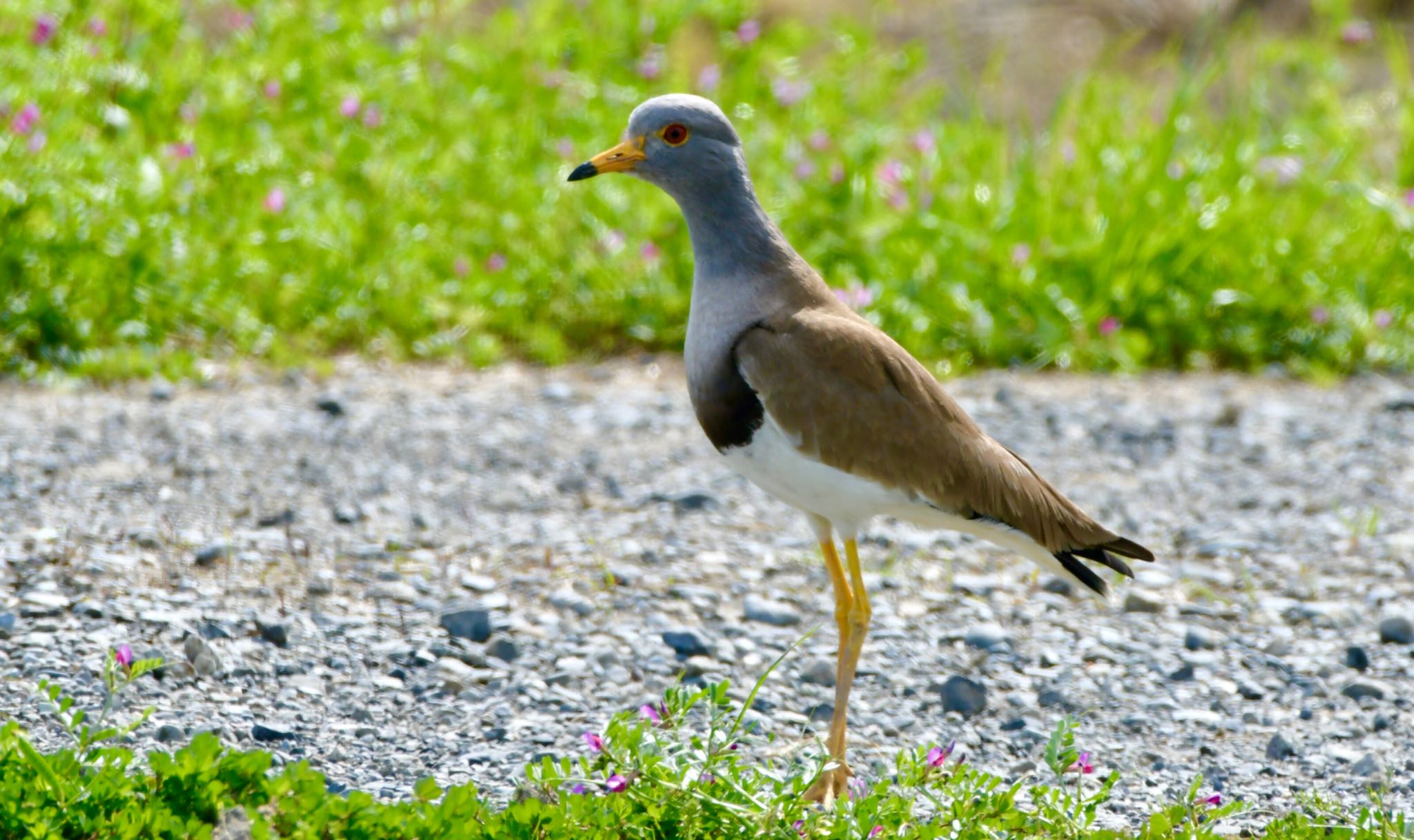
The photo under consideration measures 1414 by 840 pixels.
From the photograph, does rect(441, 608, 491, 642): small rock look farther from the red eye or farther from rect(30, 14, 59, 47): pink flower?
rect(30, 14, 59, 47): pink flower

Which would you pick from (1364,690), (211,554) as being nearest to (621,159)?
(211,554)

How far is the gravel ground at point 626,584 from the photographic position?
13.3ft

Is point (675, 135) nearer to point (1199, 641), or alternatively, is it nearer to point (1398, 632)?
point (1199, 641)

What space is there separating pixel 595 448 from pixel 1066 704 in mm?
2509

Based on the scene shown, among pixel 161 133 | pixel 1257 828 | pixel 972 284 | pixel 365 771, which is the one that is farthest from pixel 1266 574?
pixel 161 133

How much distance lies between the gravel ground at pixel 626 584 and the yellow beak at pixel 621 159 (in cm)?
133

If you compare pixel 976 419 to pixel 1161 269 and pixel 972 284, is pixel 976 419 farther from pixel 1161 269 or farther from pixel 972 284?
pixel 1161 269

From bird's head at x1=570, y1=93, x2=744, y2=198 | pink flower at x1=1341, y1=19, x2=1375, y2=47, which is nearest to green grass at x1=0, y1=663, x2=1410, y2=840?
bird's head at x1=570, y1=93, x2=744, y2=198

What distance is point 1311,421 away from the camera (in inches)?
269

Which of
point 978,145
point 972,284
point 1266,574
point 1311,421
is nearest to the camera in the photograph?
point 1266,574

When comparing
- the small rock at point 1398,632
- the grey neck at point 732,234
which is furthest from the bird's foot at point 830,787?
the small rock at point 1398,632

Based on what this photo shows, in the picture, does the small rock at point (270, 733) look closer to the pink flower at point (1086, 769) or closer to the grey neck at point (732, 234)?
the grey neck at point (732, 234)

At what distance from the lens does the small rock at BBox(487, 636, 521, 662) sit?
14.5 ft

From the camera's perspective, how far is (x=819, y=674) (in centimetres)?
451
